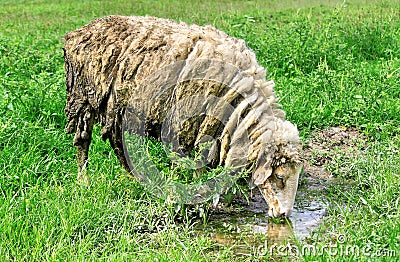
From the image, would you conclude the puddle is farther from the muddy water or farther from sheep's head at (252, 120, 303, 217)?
sheep's head at (252, 120, 303, 217)

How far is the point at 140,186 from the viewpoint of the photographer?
4.89 meters

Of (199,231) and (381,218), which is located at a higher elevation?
(381,218)

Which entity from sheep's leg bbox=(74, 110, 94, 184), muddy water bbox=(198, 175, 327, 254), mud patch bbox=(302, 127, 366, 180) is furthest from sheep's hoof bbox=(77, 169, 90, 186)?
mud patch bbox=(302, 127, 366, 180)

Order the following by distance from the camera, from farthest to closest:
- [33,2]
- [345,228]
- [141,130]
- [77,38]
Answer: [33,2], [77,38], [141,130], [345,228]

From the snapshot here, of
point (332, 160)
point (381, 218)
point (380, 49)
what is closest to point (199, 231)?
point (381, 218)

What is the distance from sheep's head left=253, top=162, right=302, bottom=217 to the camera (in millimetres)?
4426

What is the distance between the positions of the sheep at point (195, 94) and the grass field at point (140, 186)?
50 centimetres

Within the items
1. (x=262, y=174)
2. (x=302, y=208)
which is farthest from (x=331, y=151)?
(x=262, y=174)

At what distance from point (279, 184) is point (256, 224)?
379 millimetres

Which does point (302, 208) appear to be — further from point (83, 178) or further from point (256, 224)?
point (83, 178)

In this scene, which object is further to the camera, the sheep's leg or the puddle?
the sheep's leg

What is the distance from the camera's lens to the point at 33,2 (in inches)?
641

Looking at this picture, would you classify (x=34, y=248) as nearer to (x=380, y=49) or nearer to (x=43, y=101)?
(x=43, y=101)

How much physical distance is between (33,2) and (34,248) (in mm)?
13573
